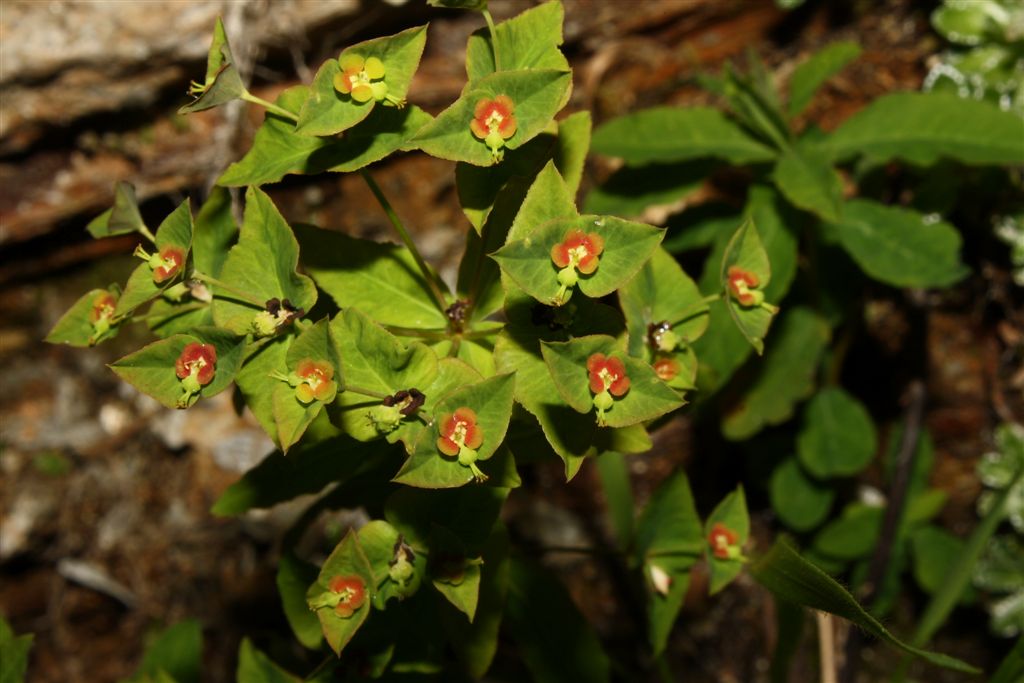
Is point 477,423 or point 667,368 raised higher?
point 477,423

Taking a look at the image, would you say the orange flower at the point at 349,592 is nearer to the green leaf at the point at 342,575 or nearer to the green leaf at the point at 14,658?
the green leaf at the point at 342,575

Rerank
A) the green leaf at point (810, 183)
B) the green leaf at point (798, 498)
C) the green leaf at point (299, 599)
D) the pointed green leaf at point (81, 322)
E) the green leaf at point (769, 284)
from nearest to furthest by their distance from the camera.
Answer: the pointed green leaf at point (81, 322), the green leaf at point (299, 599), the green leaf at point (810, 183), the green leaf at point (769, 284), the green leaf at point (798, 498)

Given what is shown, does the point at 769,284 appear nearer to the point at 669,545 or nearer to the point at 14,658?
the point at 669,545

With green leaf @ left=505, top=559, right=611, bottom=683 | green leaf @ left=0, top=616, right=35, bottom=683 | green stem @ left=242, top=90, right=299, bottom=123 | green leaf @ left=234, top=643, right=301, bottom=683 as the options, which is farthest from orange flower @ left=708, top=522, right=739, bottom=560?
green leaf @ left=0, top=616, right=35, bottom=683

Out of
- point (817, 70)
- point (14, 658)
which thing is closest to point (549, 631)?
point (14, 658)

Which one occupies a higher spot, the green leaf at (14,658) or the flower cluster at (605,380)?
the flower cluster at (605,380)

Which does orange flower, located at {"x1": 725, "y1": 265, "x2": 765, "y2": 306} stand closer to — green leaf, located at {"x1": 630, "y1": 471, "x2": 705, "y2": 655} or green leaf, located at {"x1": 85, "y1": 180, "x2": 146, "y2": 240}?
green leaf, located at {"x1": 630, "y1": 471, "x2": 705, "y2": 655}

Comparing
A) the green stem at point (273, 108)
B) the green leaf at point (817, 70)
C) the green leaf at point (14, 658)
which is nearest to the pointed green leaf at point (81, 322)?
the green stem at point (273, 108)
